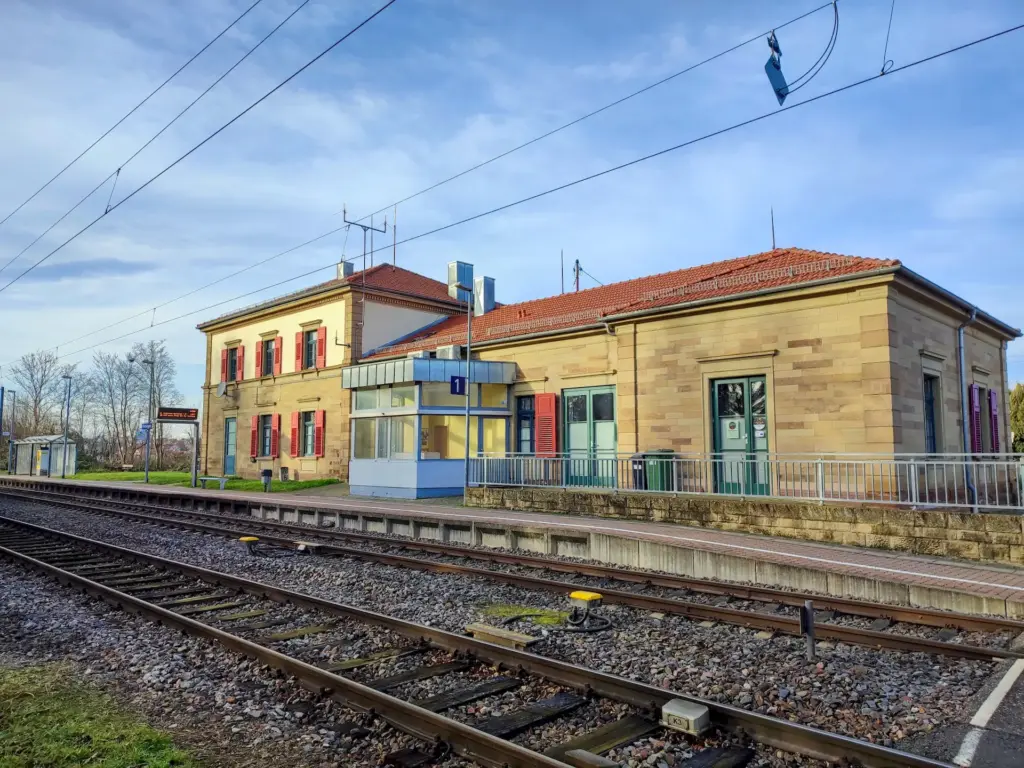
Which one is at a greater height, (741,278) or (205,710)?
(741,278)

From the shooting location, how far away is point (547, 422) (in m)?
21.5

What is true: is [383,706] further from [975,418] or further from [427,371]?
[975,418]

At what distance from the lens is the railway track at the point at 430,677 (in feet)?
14.0

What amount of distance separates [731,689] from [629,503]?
975 centimetres

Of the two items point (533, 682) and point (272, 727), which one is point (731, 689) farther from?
point (272, 727)

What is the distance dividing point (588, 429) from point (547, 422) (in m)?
1.48

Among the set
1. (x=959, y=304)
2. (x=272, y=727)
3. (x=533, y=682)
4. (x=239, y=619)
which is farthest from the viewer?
Result: (x=959, y=304)

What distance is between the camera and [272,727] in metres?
4.90

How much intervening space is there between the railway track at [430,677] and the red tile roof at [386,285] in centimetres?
2188

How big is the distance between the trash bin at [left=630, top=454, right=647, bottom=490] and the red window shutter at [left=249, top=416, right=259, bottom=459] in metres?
23.1

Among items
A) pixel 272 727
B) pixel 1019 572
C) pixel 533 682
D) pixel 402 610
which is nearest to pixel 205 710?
pixel 272 727

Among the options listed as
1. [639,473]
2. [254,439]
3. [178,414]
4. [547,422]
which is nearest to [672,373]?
[639,473]

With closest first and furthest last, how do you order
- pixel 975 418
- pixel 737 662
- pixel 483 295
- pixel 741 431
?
pixel 737 662, pixel 741 431, pixel 975 418, pixel 483 295

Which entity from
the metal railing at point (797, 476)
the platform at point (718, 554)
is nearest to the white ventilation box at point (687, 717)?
the platform at point (718, 554)
